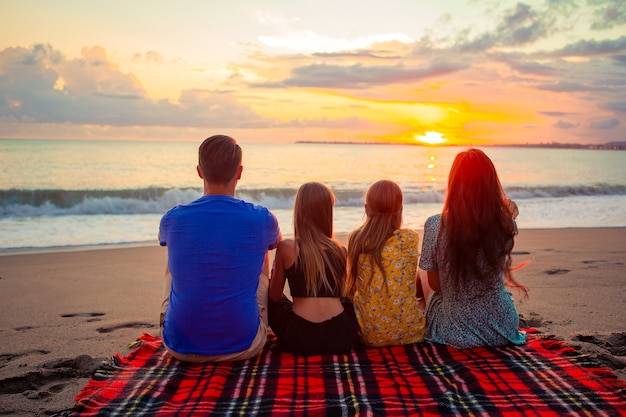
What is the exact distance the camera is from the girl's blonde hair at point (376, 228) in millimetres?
4078

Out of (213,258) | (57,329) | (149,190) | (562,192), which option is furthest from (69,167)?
(213,258)

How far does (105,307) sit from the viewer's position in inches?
232

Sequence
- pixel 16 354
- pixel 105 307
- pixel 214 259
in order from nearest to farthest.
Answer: pixel 214 259, pixel 16 354, pixel 105 307

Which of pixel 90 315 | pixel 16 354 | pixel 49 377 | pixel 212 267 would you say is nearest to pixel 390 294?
pixel 212 267

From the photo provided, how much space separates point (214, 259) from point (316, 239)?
77 cm

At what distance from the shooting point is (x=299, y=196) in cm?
402

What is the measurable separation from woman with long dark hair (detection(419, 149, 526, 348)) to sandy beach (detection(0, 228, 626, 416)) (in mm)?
831

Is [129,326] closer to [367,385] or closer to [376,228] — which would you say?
[376,228]

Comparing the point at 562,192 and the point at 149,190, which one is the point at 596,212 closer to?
the point at 562,192

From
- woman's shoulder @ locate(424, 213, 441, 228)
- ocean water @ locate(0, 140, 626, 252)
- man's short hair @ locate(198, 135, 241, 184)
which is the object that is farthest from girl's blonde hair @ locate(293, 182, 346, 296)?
ocean water @ locate(0, 140, 626, 252)

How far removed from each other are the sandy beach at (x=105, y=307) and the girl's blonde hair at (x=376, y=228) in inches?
68.4

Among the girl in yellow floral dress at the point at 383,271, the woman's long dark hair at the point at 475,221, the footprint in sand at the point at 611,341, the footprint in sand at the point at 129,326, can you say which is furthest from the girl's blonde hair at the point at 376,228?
the footprint in sand at the point at 129,326

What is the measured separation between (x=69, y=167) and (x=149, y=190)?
39.0 feet

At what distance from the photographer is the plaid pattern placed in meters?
3.11
